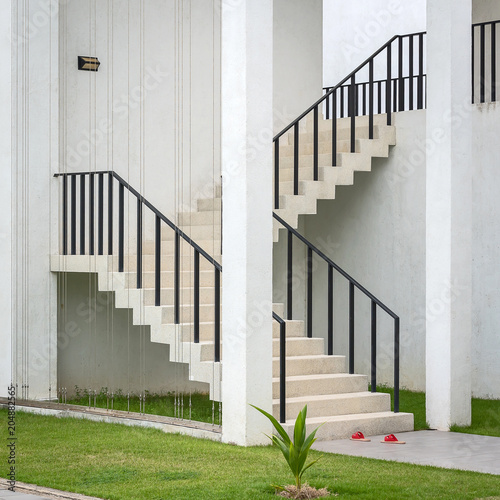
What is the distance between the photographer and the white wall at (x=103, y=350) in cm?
1310

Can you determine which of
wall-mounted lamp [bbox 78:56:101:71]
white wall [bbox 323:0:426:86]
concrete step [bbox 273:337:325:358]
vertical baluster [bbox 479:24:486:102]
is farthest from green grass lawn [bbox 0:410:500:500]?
white wall [bbox 323:0:426:86]

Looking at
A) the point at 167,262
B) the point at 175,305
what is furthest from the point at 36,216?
the point at 175,305

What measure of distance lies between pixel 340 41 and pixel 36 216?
7.80m

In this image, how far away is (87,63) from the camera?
13.1 m

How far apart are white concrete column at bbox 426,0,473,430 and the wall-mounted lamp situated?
15.4 ft

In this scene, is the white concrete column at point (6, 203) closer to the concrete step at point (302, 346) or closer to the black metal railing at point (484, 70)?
the concrete step at point (302, 346)

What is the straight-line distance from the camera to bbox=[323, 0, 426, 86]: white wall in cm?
1691

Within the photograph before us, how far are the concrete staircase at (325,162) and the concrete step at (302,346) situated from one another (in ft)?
5.62

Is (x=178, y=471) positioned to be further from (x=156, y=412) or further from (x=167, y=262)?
(x=167, y=262)

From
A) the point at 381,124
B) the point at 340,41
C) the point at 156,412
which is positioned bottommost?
the point at 156,412

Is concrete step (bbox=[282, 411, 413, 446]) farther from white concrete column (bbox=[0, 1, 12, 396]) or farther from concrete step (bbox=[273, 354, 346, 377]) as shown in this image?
white concrete column (bbox=[0, 1, 12, 396])

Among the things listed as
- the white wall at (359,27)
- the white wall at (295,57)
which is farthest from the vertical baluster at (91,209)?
the white wall at (359,27)

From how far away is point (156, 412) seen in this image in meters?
11.4

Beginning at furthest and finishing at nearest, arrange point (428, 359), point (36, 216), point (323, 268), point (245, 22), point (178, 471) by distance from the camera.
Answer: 1. point (323, 268)
2. point (36, 216)
3. point (428, 359)
4. point (245, 22)
5. point (178, 471)
